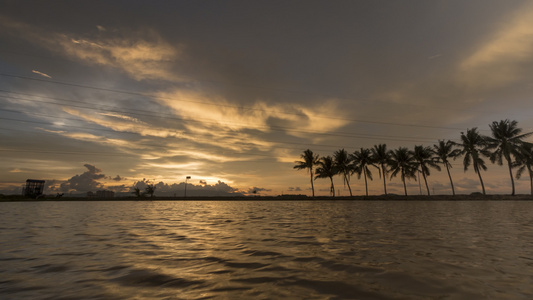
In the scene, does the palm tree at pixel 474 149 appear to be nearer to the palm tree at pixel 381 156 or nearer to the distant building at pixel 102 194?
the palm tree at pixel 381 156

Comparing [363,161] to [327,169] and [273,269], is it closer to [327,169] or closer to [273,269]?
[327,169]

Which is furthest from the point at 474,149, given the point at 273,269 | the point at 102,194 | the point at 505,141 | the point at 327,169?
the point at 102,194

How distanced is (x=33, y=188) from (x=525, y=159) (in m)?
123

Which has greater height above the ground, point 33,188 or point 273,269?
point 33,188

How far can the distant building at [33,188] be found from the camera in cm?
6969

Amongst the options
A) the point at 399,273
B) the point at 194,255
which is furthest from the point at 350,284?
A: the point at 194,255

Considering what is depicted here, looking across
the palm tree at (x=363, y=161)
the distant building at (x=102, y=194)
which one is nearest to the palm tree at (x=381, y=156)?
the palm tree at (x=363, y=161)

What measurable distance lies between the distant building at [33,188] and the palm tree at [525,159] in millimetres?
119201

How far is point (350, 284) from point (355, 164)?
65033 millimetres

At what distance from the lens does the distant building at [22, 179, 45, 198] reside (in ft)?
229

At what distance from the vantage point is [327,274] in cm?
408

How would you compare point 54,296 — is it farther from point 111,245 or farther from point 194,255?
point 111,245

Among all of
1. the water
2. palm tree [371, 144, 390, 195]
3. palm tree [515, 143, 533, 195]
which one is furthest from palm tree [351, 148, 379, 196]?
the water

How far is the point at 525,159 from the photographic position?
51.3 m
